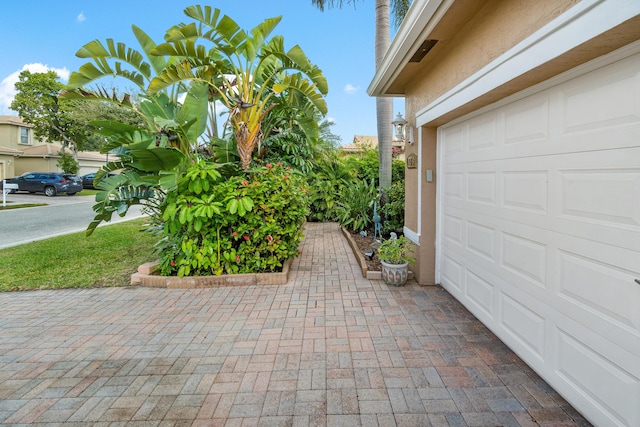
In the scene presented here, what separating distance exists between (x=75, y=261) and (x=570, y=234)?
25.6 ft

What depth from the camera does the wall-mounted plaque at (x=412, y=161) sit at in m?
5.23

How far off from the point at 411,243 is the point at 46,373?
480 cm

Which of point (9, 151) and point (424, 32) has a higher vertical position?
point (9, 151)

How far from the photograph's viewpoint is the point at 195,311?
430cm

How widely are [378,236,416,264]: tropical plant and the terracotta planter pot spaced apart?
0.09 meters

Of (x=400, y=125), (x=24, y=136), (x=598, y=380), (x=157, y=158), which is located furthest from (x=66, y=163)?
(x=598, y=380)

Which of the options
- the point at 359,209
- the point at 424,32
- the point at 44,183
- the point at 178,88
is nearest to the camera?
the point at 424,32

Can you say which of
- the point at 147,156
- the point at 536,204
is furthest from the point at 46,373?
the point at 536,204

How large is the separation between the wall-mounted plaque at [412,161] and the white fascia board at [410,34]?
1238 millimetres

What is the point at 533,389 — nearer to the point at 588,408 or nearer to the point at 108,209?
the point at 588,408

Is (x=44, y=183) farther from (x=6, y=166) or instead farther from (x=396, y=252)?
(x=396, y=252)

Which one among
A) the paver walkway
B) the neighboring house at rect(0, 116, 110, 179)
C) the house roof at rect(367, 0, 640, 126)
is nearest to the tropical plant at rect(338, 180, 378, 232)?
the house roof at rect(367, 0, 640, 126)

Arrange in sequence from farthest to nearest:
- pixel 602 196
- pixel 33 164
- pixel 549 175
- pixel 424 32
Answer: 1. pixel 33 164
2. pixel 424 32
3. pixel 549 175
4. pixel 602 196

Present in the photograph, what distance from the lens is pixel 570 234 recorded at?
245 cm
